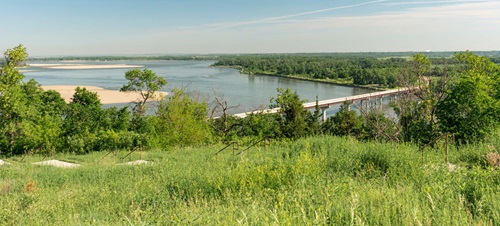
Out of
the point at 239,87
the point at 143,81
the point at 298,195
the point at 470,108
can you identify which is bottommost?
the point at 239,87

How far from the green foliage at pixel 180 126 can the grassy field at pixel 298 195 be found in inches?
625

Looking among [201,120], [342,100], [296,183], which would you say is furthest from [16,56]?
[342,100]

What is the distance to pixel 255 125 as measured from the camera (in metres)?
31.8

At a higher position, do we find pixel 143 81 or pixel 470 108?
pixel 143 81

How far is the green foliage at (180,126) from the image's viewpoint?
80.7ft

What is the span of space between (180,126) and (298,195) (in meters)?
22.2

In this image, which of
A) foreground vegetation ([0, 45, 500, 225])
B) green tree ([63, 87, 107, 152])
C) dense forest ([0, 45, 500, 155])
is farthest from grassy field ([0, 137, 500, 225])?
green tree ([63, 87, 107, 152])

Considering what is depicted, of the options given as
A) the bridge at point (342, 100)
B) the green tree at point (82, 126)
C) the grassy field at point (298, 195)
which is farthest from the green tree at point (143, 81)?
the grassy field at point (298, 195)

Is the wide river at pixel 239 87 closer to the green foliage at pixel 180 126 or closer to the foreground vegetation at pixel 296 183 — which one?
the green foliage at pixel 180 126

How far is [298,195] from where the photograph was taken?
14.1 ft

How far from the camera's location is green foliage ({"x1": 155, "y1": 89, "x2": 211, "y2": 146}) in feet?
80.7

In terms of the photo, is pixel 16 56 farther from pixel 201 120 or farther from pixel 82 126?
pixel 201 120

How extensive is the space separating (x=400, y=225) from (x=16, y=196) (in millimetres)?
5751

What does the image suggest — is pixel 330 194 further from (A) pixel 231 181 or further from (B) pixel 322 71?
(B) pixel 322 71
